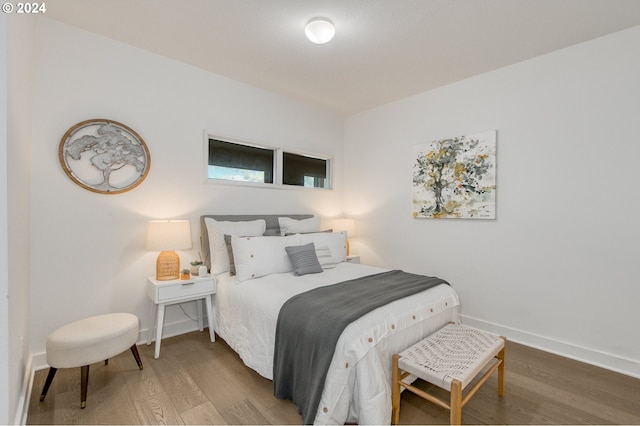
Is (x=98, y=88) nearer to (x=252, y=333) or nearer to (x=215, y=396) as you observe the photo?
(x=252, y=333)

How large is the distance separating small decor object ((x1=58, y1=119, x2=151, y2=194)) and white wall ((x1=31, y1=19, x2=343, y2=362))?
0.07 meters

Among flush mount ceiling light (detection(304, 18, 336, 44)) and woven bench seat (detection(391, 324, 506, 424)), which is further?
flush mount ceiling light (detection(304, 18, 336, 44))

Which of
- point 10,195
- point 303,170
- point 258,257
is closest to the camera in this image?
point 10,195

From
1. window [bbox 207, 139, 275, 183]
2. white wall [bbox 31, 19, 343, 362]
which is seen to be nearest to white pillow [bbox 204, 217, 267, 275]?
white wall [bbox 31, 19, 343, 362]

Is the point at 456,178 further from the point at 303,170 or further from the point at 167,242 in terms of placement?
the point at 167,242

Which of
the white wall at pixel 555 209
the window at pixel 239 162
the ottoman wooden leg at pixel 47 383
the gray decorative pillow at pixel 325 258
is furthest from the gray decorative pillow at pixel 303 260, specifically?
the ottoman wooden leg at pixel 47 383

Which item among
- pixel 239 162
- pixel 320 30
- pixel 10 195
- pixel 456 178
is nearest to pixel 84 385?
pixel 10 195

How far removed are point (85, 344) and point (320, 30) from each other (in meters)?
2.74

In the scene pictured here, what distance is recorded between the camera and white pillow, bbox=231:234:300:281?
2.67m

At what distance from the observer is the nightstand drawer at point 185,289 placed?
256 centimetres

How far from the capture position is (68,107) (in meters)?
2.46

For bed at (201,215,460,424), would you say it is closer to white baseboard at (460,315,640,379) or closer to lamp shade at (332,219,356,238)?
lamp shade at (332,219,356,238)

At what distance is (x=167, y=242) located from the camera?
103 inches

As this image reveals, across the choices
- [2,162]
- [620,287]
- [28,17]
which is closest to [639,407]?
[620,287]
